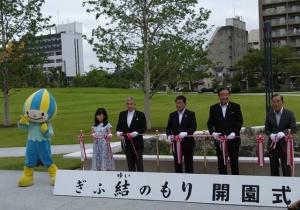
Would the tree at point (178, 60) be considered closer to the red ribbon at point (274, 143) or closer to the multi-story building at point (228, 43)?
the red ribbon at point (274, 143)

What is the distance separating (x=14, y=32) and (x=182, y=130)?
703 inches

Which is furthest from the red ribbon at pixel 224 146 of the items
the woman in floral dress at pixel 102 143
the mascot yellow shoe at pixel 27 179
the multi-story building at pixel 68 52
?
the multi-story building at pixel 68 52

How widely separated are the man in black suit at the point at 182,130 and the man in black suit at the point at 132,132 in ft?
2.10

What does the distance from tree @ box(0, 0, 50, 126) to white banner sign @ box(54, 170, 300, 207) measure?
16.7 meters

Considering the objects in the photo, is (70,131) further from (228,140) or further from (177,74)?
(228,140)

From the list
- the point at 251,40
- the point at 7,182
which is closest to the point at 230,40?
the point at 251,40

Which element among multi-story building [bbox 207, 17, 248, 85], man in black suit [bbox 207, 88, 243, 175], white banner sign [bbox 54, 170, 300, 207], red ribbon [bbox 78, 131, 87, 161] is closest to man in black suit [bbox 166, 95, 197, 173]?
man in black suit [bbox 207, 88, 243, 175]

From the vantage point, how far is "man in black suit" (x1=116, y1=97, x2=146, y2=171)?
30.8 ft

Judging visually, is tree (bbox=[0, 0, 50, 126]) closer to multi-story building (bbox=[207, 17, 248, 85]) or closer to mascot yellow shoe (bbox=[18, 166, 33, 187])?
mascot yellow shoe (bbox=[18, 166, 33, 187])

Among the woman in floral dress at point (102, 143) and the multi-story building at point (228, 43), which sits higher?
the multi-story building at point (228, 43)

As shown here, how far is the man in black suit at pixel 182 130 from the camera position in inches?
350

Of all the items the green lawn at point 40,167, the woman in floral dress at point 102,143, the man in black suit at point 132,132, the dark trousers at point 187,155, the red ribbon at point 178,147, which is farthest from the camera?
the green lawn at point 40,167

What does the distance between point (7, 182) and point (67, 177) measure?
2247mm

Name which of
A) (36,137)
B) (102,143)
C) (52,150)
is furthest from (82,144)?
(52,150)
